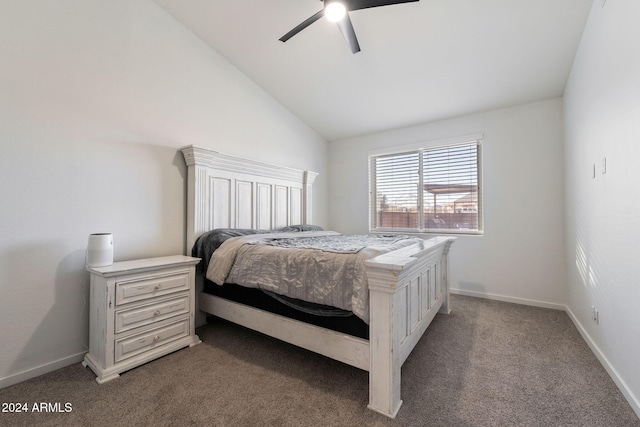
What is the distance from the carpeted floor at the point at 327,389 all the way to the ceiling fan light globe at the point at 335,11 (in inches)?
96.2

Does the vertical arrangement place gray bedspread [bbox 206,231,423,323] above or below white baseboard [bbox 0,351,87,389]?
above

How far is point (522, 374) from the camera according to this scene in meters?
1.80

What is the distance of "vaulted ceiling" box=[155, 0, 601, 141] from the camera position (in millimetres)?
2232

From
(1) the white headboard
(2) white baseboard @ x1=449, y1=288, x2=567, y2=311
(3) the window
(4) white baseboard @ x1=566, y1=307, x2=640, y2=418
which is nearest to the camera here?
(4) white baseboard @ x1=566, y1=307, x2=640, y2=418

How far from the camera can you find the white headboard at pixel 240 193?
8.67 ft

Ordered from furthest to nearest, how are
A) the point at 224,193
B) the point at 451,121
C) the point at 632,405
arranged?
the point at 451,121
the point at 224,193
the point at 632,405

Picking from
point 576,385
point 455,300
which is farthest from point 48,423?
point 455,300

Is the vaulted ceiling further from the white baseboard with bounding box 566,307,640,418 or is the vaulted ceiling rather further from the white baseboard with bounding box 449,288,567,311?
the white baseboard with bounding box 566,307,640,418

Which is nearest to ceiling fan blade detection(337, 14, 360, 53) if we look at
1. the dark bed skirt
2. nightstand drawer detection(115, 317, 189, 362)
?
the dark bed skirt

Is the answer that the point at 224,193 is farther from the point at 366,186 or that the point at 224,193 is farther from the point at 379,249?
the point at 366,186

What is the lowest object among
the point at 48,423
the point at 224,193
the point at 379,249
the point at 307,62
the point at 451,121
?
the point at 48,423

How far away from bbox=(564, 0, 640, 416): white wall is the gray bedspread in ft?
4.14

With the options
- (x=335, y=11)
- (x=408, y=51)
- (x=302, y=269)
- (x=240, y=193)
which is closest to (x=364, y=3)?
(x=335, y=11)

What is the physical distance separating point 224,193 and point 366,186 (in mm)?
2377
